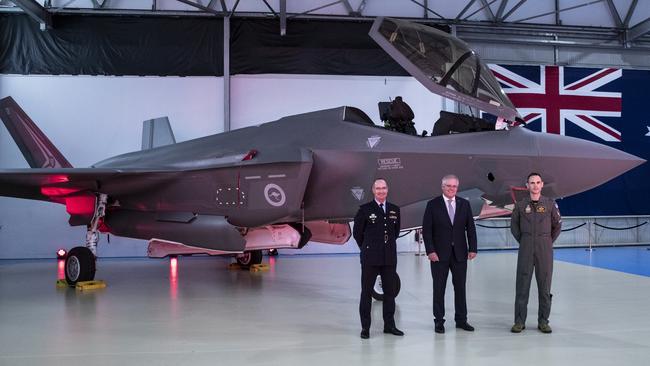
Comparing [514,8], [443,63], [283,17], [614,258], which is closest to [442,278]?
[443,63]

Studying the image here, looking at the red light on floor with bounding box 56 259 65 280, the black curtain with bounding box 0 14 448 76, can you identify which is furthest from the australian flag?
the red light on floor with bounding box 56 259 65 280

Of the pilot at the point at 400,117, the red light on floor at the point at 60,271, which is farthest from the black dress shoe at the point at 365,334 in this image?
the red light on floor at the point at 60,271

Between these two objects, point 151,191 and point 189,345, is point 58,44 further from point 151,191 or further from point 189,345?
point 189,345

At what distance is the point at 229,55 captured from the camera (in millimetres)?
14258

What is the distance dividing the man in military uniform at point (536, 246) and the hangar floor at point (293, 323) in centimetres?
25

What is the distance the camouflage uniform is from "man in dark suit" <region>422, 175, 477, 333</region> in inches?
18.6

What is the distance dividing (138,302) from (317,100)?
28.5 feet

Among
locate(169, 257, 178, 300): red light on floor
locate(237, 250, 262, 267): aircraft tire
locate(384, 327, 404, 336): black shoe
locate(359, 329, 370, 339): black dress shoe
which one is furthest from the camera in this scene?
locate(237, 250, 262, 267): aircraft tire

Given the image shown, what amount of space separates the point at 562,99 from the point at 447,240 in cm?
1251

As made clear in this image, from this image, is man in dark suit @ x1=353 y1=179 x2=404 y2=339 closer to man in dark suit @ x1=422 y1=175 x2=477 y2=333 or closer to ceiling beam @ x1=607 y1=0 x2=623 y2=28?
man in dark suit @ x1=422 y1=175 x2=477 y2=333

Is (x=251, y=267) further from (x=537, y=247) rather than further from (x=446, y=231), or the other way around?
(x=537, y=247)

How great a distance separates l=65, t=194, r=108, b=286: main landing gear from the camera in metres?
8.41

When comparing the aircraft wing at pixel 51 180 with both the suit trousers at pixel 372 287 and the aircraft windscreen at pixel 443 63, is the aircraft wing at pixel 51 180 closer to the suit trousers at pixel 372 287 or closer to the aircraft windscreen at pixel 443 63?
the aircraft windscreen at pixel 443 63

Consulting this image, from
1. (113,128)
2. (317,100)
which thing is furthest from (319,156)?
(113,128)
